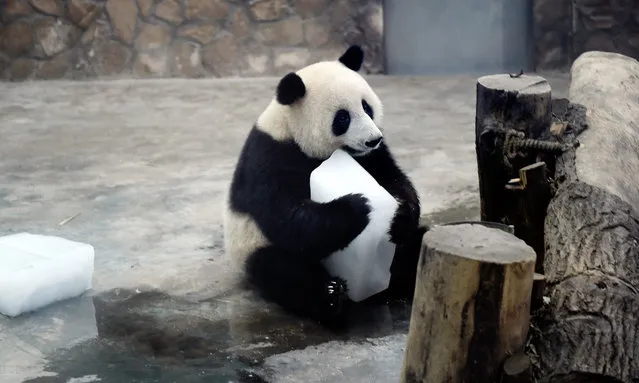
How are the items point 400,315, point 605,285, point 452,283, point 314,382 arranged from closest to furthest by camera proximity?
point 452,283 → point 605,285 → point 314,382 → point 400,315

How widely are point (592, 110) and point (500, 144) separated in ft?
1.57

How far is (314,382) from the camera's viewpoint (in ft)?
8.27

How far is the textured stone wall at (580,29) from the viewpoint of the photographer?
A: 6.66 metres

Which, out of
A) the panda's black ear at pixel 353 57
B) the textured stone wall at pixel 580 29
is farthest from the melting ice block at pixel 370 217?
the textured stone wall at pixel 580 29

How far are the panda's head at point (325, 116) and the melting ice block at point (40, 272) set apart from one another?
766 millimetres

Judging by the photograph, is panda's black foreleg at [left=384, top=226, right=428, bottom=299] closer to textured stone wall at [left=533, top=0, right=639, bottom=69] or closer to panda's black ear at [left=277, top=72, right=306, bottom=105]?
panda's black ear at [left=277, top=72, right=306, bottom=105]

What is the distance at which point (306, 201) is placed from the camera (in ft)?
9.37

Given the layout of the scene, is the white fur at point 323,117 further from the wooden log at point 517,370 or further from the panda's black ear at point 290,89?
the wooden log at point 517,370

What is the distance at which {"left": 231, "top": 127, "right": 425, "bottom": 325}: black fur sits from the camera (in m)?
2.81

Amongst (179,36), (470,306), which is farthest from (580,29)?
(470,306)

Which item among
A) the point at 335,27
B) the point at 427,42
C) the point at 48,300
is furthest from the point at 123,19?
the point at 48,300

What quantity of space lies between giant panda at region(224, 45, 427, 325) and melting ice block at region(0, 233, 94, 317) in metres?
0.52

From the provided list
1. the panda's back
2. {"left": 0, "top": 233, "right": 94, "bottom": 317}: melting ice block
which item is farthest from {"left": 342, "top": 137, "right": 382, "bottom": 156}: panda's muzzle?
{"left": 0, "top": 233, "right": 94, "bottom": 317}: melting ice block

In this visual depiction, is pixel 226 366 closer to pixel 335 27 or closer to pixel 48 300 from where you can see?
pixel 48 300
